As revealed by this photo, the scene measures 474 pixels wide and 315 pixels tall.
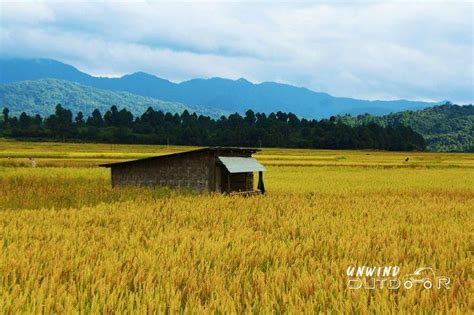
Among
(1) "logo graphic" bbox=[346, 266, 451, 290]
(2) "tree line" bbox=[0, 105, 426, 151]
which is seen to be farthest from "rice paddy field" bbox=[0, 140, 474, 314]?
(2) "tree line" bbox=[0, 105, 426, 151]

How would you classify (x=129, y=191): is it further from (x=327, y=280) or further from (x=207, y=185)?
(x=327, y=280)

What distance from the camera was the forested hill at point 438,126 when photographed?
15275 centimetres

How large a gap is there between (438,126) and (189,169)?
180 meters

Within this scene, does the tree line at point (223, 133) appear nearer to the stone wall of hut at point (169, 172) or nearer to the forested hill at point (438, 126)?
the forested hill at point (438, 126)

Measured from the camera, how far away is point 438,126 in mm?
183875

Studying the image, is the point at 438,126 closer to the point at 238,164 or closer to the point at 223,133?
the point at 223,133

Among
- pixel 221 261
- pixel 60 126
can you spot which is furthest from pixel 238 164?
pixel 60 126

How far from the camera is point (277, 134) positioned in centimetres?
11825

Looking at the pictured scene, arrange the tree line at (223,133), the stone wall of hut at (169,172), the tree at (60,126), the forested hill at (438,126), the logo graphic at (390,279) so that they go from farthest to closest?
1. the forested hill at (438,126)
2. the tree line at (223,133)
3. the tree at (60,126)
4. the stone wall of hut at (169,172)
5. the logo graphic at (390,279)

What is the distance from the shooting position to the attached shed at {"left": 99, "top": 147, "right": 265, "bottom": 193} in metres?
21.2

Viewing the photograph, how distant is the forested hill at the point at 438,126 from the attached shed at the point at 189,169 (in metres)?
Answer: 137

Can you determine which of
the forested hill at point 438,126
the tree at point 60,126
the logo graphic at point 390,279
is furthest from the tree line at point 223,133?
the logo graphic at point 390,279

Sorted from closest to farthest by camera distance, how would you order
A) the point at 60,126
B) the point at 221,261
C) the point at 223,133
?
the point at 221,261
the point at 60,126
the point at 223,133

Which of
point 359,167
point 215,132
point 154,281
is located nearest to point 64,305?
point 154,281
